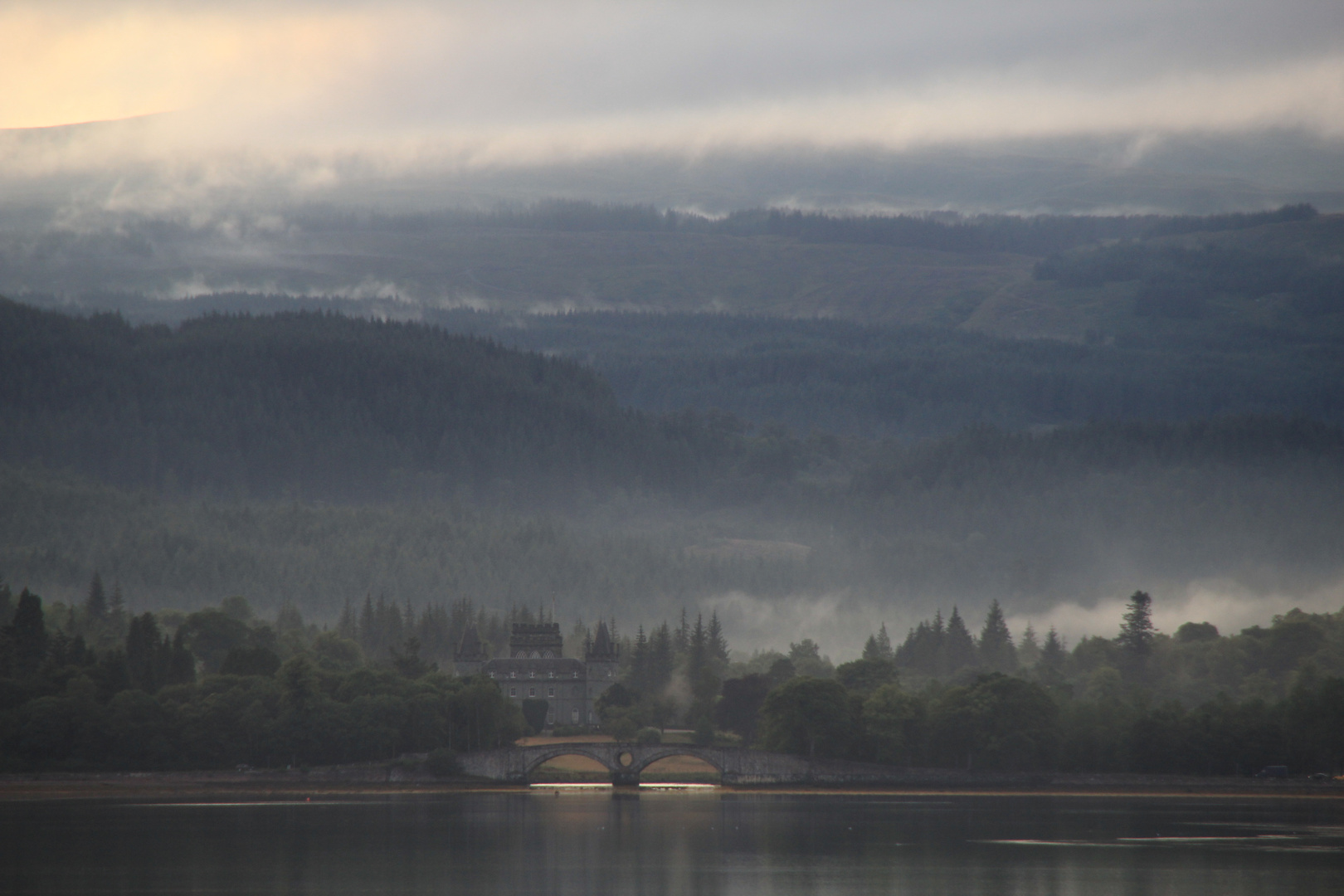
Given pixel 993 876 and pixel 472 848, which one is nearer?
pixel 993 876

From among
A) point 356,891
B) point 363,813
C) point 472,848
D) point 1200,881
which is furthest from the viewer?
point 363,813

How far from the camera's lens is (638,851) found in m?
160

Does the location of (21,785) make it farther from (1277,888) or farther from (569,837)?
(1277,888)

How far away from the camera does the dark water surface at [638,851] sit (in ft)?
461

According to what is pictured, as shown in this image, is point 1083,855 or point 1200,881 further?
point 1083,855

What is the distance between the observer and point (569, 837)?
557ft

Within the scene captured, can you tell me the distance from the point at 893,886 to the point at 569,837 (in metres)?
37.8

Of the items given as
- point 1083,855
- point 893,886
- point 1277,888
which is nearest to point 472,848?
point 893,886

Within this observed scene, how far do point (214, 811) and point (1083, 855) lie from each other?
8555cm

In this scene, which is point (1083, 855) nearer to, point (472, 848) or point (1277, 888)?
point (1277, 888)

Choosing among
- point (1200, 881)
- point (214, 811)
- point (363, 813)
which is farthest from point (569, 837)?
point (1200, 881)

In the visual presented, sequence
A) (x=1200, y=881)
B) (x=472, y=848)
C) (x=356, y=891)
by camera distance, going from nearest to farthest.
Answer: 1. (x=356, y=891)
2. (x=1200, y=881)
3. (x=472, y=848)

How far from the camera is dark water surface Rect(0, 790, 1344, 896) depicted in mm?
140500

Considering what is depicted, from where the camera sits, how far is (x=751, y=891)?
5497 inches
